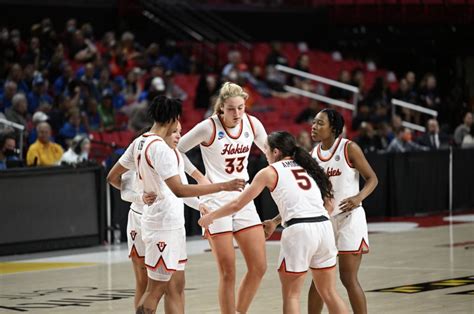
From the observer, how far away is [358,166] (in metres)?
9.86

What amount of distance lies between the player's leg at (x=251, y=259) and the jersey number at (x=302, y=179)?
1.04 metres

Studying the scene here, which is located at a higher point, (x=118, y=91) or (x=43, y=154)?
(x=118, y=91)

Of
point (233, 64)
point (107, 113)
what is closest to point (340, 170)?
point (107, 113)

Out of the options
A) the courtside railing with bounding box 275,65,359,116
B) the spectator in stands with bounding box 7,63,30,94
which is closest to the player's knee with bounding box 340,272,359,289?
the spectator in stands with bounding box 7,63,30,94

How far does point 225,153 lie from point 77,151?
8.77 meters

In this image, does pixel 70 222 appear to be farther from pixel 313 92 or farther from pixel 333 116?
pixel 313 92

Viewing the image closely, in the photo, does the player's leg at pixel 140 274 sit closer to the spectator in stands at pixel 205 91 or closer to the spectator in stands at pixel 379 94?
the spectator in stands at pixel 205 91

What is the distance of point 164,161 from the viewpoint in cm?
877

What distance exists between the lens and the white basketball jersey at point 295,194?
8805 millimetres

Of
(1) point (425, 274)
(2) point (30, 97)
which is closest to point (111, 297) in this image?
(1) point (425, 274)

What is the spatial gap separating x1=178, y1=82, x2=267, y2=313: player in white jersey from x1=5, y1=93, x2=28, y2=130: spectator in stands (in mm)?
10010

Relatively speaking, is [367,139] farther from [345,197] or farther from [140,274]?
[140,274]

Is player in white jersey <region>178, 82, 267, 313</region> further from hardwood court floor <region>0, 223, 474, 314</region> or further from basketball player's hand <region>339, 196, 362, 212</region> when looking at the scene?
hardwood court floor <region>0, 223, 474, 314</region>

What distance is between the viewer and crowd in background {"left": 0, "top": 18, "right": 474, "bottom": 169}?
19.7m
